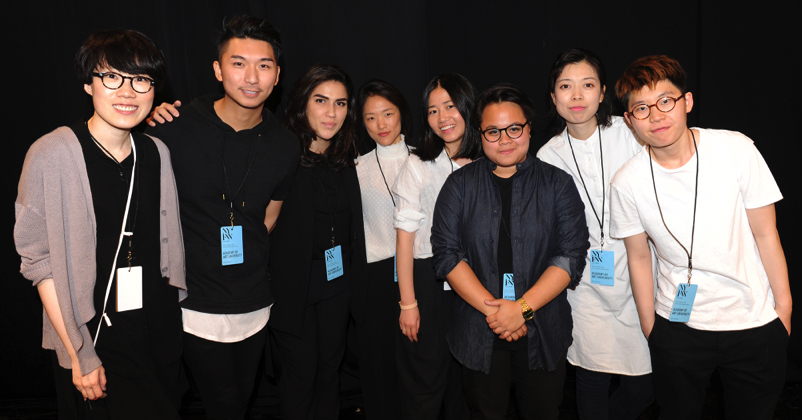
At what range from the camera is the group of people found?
5.02 feet

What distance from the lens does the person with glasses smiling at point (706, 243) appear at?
164cm

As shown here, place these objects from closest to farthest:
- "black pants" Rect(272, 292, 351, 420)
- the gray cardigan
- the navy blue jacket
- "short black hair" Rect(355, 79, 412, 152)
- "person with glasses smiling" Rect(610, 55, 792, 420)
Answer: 1. the gray cardigan
2. "person with glasses smiling" Rect(610, 55, 792, 420)
3. the navy blue jacket
4. "black pants" Rect(272, 292, 351, 420)
5. "short black hair" Rect(355, 79, 412, 152)

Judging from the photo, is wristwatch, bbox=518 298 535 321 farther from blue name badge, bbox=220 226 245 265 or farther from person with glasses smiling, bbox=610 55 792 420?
blue name badge, bbox=220 226 245 265

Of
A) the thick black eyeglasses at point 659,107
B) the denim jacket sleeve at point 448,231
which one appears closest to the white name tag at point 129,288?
the denim jacket sleeve at point 448,231

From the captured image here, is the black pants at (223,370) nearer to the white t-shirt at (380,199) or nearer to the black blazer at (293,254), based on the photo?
the black blazer at (293,254)

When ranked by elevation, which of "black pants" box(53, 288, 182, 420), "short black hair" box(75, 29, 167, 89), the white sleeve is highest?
"short black hair" box(75, 29, 167, 89)

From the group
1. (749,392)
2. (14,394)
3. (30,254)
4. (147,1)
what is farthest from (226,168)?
(14,394)

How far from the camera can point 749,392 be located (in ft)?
5.48

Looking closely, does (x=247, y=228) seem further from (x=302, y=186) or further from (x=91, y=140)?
(x=91, y=140)

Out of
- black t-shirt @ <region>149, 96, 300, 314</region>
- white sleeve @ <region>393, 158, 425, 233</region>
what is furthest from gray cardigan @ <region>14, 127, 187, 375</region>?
white sleeve @ <region>393, 158, 425, 233</region>

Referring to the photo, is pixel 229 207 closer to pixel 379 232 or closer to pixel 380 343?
pixel 379 232

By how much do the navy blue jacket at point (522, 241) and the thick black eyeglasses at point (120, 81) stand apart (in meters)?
1.10

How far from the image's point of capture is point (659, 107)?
164 centimetres

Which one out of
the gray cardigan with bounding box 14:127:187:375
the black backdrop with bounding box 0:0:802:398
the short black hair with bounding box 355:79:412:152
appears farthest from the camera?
the black backdrop with bounding box 0:0:802:398
